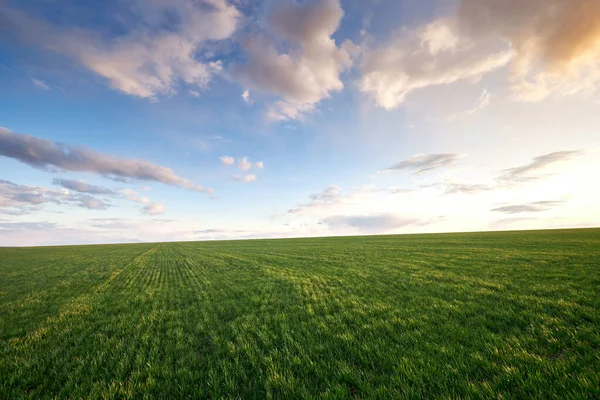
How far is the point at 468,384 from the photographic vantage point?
14.6 feet

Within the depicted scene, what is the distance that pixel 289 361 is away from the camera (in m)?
5.85

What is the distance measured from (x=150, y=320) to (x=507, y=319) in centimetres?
1258

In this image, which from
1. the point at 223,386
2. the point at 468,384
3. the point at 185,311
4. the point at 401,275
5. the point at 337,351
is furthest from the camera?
the point at 401,275

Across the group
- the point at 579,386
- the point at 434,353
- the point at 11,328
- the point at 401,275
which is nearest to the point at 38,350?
the point at 11,328

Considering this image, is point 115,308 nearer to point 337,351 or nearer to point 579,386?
point 337,351

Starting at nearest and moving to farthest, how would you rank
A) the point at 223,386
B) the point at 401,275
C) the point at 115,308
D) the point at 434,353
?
the point at 223,386 → the point at 434,353 → the point at 115,308 → the point at 401,275

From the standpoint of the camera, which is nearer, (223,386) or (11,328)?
(223,386)

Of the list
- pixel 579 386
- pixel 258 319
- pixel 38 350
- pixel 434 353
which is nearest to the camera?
pixel 579 386

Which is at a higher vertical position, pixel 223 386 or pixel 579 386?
pixel 579 386

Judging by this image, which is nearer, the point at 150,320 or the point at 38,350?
the point at 38,350

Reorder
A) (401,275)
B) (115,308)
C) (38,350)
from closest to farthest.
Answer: (38,350) < (115,308) < (401,275)

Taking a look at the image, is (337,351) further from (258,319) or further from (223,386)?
(258,319)

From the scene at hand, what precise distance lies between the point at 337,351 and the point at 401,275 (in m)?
10.7

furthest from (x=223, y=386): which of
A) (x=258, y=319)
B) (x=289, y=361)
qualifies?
(x=258, y=319)
